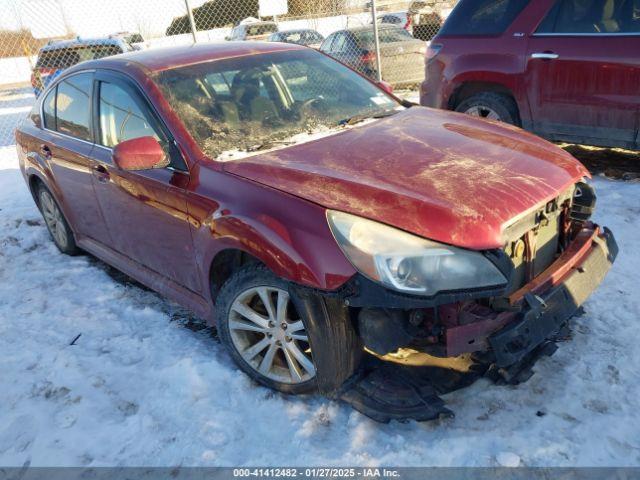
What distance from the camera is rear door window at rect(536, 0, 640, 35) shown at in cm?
486

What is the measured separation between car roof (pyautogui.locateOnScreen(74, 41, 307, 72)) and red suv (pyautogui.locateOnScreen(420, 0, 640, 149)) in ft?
Answer: 8.60

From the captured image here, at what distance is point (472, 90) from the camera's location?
598cm

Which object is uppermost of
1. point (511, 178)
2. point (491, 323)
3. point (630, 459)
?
point (511, 178)

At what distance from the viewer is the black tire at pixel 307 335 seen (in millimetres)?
2449

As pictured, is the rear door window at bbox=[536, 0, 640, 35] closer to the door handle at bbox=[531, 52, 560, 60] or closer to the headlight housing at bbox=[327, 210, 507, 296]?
the door handle at bbox=[531, 52, 560, 60]

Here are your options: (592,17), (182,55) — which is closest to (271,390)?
(182,55)

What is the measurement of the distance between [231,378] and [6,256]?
11.0ft

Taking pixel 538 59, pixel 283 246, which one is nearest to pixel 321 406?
pixel 283 246

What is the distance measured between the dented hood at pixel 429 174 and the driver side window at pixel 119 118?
0.77m

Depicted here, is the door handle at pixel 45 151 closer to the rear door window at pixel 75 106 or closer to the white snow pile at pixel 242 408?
the rear door window at pixel 75 106

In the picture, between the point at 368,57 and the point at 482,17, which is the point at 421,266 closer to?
the point at 482,17

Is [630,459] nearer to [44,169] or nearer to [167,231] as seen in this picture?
[167,231]

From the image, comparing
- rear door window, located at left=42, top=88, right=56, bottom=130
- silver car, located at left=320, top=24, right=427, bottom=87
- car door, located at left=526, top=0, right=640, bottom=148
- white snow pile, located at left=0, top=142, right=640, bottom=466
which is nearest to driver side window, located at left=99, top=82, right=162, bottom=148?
rear door window, located at left=42, top=88, right=56, bottom=130

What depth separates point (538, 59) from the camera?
5.30 meters
